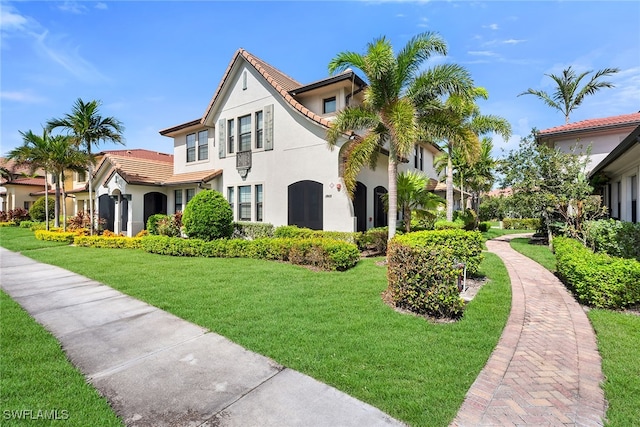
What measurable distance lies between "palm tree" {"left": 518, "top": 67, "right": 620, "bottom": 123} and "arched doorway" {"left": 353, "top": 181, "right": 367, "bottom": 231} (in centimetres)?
1843

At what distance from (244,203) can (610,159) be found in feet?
51.6

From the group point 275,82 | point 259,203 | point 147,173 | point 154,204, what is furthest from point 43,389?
point 147,173

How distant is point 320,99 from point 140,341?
44.6ft

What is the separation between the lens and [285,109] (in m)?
15.0

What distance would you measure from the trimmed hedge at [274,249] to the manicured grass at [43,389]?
22.3 ft

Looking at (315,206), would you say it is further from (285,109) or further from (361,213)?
(285,109)

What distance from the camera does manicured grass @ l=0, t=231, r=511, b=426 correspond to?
3.60 metres

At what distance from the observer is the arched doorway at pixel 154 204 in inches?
792

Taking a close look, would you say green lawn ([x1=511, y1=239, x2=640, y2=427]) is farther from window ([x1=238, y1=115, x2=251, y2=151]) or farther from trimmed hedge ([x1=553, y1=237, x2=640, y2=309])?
window ([x1=238, y1=115, x2=251, y2=151])

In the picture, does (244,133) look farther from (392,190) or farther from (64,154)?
(64,154)

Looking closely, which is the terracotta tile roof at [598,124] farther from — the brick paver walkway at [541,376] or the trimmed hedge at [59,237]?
the trimmed hedge at [59,237]

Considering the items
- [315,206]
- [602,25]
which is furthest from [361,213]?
Result: [602,25]

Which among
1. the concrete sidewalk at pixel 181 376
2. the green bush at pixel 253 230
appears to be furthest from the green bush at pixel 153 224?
the concrete sidewalk at pixel 181 376

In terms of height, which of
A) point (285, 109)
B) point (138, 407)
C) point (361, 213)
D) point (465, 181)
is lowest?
point (138, 407)
